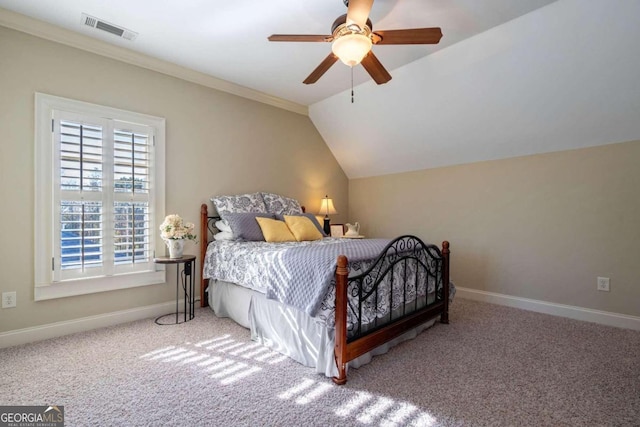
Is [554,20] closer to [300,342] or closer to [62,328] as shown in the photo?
[300,342]

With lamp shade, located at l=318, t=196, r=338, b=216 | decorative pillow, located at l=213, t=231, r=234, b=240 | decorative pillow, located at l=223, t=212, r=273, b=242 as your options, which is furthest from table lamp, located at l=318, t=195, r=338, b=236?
decorative pillow, located at l=213, t=231, r=234, b=240

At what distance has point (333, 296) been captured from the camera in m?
1.99

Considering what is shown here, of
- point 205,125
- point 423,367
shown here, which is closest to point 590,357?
point 423,367

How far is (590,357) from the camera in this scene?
2361 millimetres

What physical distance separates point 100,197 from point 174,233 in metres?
0.74

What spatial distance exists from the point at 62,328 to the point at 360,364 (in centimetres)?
268

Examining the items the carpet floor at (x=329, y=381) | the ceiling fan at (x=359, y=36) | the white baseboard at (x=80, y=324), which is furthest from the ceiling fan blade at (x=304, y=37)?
the white baseboard at (x=80, y=324)

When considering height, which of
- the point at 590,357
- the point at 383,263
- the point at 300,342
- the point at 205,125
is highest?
the point at 205,125

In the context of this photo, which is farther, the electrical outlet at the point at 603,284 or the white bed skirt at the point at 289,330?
the electrical outlet at the point at 603,284

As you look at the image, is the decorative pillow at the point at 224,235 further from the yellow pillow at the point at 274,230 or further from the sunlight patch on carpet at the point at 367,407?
the sunlight patch on carpet at the point at 367,407

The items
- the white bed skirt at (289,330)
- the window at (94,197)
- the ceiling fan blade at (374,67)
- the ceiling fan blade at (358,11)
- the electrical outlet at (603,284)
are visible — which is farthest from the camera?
the electrical outlet at (603,284)

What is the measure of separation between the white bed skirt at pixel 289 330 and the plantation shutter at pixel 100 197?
1.12 m

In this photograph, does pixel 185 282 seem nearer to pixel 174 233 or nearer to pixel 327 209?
pixel 174 233

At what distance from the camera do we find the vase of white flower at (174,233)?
302 cm
